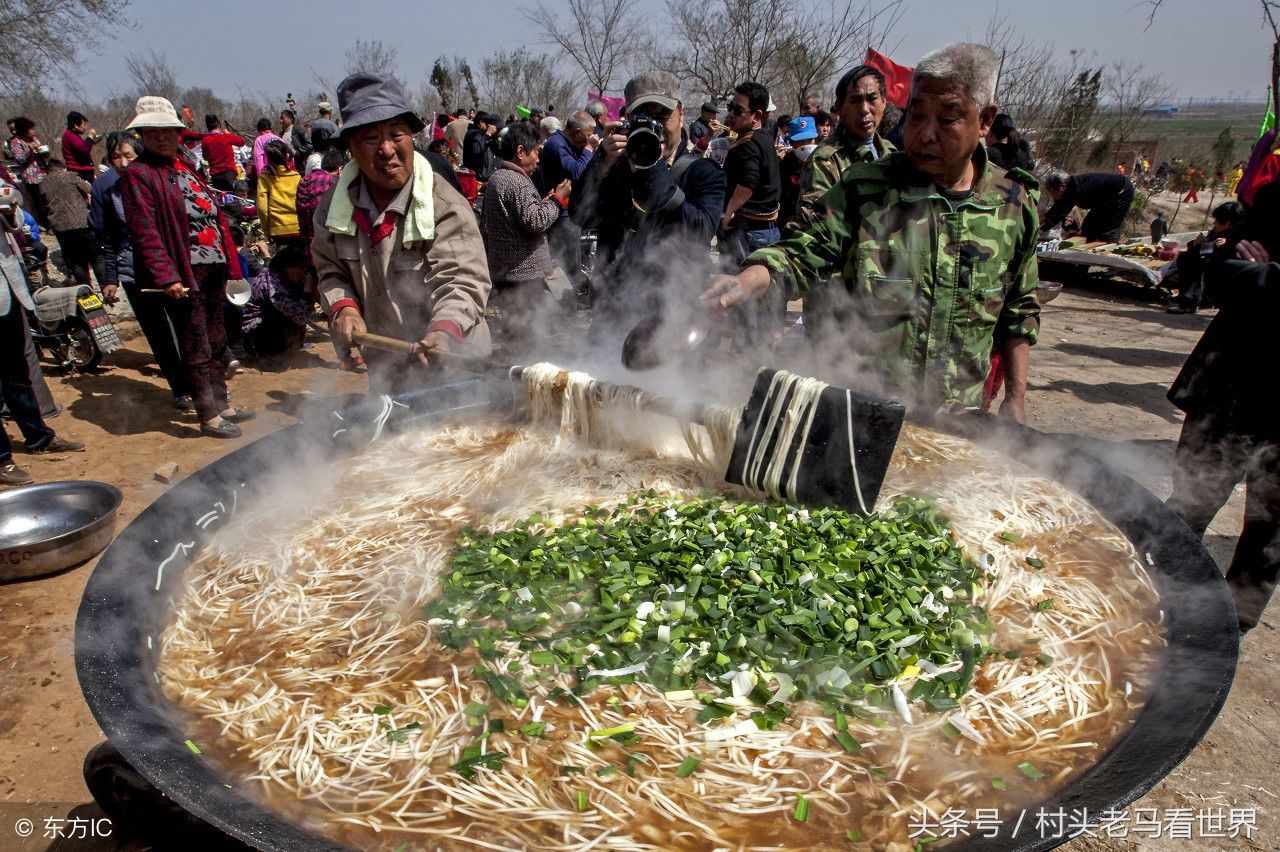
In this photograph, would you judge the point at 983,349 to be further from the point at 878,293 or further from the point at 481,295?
the point at 481,295

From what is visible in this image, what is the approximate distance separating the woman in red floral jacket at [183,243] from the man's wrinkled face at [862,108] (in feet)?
18.4

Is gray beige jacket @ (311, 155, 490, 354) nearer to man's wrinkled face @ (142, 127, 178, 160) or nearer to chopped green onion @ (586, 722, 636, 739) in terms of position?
chopped green onion @ (586, 722, 636, 739)

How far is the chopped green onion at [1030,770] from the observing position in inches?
70.4

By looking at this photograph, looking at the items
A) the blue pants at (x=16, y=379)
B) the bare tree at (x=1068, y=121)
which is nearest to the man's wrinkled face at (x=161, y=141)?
the blue pants at (x=16, y=379)

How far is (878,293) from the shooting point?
132 inches

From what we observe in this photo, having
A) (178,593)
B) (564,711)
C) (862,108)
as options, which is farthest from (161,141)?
(564,711)

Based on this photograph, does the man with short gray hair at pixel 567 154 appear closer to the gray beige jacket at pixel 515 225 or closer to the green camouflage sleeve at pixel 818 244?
the gray beige jacket at pixel 515 225

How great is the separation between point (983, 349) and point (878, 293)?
0.61 meters

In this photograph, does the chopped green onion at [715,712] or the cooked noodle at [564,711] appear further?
the chopped green onion at [715,712]

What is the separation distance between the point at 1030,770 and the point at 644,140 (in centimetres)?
487

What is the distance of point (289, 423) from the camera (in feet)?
25.6

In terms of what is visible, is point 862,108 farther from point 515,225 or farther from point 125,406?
point 125,406

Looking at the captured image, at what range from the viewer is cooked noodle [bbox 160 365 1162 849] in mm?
1704

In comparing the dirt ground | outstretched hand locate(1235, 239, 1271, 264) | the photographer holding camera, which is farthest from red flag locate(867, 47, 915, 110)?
outstretched hand locate(1235, 239, 1271, 264)
